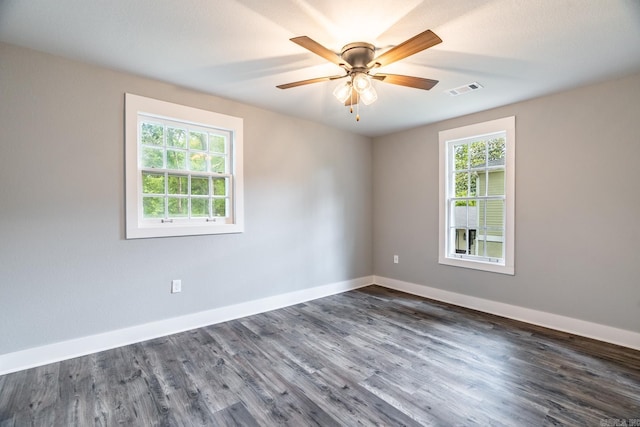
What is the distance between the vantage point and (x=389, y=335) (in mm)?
2887

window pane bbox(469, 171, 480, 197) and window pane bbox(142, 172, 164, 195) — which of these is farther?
window pane bbox(469, 171, 480, 197)

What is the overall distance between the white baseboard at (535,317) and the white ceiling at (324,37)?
7.66 feet

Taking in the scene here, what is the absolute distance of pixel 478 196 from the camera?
147 inches

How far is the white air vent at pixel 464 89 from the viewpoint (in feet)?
9.34

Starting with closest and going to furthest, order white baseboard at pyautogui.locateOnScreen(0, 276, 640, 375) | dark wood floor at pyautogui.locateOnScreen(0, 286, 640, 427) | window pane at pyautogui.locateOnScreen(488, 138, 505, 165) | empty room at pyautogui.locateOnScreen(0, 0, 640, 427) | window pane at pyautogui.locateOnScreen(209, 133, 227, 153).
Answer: dark wood floor at pyautogui.locateOnScreen(0, 286, 640, 427) < empty room at pyautogui.locateOnScreen(0, 0, 640, 427) < white baseboard at pyautogui.locateOnScreen(0, 276, 640, 375) < window pane at pyautogui.locateOnScreen(209, 133, 227, 153) < window pane at pyautogui.locateOnScreen(488, 138, 505, 165)

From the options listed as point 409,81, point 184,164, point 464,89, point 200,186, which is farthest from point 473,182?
point 184,164

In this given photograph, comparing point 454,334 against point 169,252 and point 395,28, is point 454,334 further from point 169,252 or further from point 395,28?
point 169,252

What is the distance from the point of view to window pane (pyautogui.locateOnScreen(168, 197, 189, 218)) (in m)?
3.01

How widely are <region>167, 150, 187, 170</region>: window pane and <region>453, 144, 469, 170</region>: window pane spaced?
3412 millimetres

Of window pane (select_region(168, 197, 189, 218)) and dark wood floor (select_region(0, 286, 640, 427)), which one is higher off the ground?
window pane (select_region(168, 197, 189, 218))

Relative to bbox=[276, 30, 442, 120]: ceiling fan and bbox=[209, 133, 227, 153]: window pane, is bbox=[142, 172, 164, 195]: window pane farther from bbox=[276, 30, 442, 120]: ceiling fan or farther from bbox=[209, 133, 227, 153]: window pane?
bbox=[276, 30, 442, 120]: ceiling fan

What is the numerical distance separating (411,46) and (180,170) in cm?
244

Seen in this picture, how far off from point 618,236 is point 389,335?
2314 millimetres

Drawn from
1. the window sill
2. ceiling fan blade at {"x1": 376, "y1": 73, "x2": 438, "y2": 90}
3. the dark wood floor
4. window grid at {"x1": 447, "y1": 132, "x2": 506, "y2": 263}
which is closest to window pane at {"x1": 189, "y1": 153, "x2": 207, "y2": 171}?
the dark wood floor
